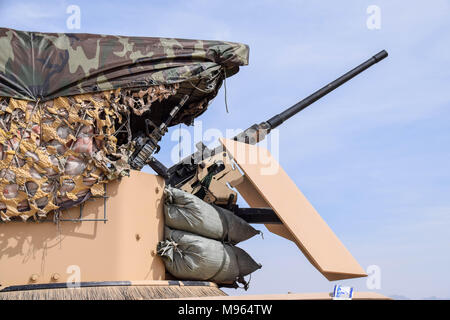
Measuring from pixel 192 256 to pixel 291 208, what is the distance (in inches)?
59.0

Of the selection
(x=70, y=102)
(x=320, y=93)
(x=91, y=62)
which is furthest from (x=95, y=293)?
(x=320, y=93)

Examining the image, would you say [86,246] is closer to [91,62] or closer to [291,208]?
[91,62]

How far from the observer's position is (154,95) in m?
8.53

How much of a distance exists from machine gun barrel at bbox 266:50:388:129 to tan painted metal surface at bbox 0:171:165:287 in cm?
309

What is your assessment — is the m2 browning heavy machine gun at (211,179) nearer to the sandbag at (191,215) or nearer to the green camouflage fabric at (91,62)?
the sandbag at (191,215)

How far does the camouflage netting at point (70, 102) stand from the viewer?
7820mm

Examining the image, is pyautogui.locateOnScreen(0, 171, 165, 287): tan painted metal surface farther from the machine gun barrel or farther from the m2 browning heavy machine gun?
the machine gun barrel

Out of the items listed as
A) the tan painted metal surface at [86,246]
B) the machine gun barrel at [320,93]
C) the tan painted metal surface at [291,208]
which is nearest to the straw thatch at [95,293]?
the tan painted metal surface at [86,246]

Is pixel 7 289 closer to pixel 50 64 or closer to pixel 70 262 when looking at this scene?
pixel 70 262

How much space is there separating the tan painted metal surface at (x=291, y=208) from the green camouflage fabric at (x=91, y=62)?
1.18 m

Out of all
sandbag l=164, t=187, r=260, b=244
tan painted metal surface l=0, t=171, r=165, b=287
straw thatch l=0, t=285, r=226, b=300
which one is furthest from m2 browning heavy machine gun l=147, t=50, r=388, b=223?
straw thatch l=0, t=285, r=226, b=300

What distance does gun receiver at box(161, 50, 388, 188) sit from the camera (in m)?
9.75
